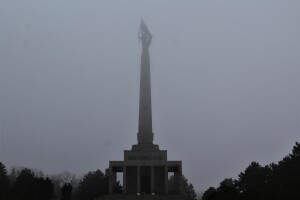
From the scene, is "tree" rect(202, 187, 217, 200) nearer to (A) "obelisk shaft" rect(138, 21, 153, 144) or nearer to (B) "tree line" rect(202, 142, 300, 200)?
(B) "tree line" rect(202, 142, 300, 200)

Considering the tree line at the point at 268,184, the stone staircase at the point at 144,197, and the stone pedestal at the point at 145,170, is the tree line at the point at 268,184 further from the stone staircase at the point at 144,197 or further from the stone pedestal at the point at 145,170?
the stone pedestal at the point at 145,170

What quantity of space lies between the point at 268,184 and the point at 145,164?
1221 cm

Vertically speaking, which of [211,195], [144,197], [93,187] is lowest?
[211,195]

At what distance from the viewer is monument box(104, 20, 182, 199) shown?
144 ft

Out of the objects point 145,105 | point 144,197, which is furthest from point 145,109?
point 144,197

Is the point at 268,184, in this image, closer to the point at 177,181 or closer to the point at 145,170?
the point at 177,181

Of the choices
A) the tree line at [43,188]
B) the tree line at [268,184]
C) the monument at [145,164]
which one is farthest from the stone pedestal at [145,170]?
the tree line at [268,184]

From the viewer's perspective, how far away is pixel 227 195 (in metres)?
23.2

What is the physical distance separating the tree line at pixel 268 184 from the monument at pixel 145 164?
16.1 ft

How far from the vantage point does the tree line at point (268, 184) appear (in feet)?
75.9

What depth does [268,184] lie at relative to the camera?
3928cm

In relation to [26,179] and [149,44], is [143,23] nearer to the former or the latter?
[149,44]

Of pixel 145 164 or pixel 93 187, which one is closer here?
pixel 145 164

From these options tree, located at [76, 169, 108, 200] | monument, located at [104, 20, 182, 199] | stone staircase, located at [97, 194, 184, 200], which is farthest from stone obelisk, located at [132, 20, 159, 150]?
tree, located at [76, 169, 108, 200]
